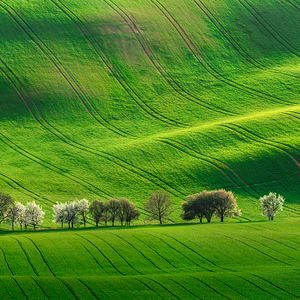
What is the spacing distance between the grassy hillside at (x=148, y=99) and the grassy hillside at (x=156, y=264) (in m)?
24.5

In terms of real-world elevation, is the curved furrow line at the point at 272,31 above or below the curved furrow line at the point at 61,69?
above

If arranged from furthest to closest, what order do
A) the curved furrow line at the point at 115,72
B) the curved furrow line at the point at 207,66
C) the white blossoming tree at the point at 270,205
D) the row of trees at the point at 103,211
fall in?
1. the curved furrow line at the point at 207,66
2. the curved furrow line at the point at 115,72
3. the white blossoming tree at the point at 270,205
4. the row of trees at the point at 103,211

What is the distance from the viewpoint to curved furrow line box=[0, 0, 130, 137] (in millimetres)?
112769

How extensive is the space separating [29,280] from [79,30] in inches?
4603

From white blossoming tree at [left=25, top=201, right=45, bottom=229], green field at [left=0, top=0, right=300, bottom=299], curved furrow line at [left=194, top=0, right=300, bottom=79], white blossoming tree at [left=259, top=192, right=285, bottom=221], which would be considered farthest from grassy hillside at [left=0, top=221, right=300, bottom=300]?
curved furrow line at [left=194, top=0, right=300, bottom=79]

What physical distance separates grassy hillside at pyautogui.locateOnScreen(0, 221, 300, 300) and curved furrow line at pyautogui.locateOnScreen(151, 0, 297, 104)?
242ft

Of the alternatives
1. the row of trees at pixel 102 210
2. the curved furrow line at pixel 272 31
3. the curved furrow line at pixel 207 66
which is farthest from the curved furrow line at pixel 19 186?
the curved furrow line at pixel 272 31

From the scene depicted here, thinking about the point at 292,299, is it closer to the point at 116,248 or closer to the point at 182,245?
the point at 182,245

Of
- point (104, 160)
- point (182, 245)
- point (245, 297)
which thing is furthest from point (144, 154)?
point (245, 297)

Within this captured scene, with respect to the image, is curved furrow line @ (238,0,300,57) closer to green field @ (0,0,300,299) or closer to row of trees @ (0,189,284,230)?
green field @ (0,0,300,299)

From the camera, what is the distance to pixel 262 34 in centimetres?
15212

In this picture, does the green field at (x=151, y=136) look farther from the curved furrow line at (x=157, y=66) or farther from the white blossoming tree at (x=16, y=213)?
the white blossoming tree at (x=16, y=213)

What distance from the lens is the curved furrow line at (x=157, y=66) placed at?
120062mm

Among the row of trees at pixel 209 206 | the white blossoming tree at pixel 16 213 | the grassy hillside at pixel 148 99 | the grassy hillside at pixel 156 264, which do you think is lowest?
the grassy hillside at pixel 156 264
